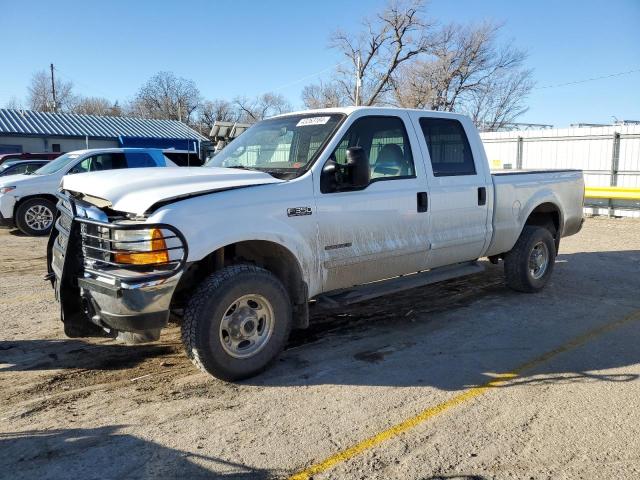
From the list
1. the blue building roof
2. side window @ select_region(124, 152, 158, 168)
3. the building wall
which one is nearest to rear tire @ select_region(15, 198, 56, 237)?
side window @ select_region(124, 152, 158, 168)

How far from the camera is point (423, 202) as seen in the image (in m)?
5.15

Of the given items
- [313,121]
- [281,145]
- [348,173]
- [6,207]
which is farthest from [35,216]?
[348,173]

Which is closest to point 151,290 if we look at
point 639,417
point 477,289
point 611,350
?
point 639,417

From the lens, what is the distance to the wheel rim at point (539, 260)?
22.4 ft

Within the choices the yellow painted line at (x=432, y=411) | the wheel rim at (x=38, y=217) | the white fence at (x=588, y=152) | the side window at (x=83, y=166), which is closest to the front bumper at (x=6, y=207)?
the wheel rim at (x=38, y=217)

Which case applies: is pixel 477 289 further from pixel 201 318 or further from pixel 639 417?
pixel 201 318

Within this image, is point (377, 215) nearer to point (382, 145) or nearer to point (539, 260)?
point (382, 145)

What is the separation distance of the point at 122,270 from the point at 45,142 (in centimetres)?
3539

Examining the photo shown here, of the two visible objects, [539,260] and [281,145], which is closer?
[281,145]

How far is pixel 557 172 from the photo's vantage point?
6.94 metres

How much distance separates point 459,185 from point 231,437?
350 centimetres

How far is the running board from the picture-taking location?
187 inches

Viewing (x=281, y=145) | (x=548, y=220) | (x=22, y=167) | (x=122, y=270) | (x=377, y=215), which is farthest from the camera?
(x=22, y=167)

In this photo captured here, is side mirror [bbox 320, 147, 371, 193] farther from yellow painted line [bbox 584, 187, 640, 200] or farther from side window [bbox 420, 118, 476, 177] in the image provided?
yellow painted line [bbox 584, 187, 640, 200]
